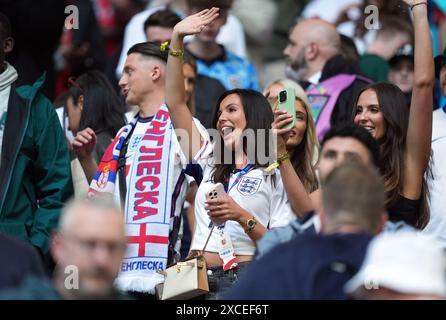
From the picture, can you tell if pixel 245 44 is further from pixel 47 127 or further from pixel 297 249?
pixel 297 249

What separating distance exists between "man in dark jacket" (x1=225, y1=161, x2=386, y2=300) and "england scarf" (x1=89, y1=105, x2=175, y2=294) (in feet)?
7.01

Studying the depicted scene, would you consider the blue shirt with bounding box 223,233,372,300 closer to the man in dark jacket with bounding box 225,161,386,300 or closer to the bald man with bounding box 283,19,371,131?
the man in dark jacket with bounding box 225,161,386,300

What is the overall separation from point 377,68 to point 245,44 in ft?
6.02

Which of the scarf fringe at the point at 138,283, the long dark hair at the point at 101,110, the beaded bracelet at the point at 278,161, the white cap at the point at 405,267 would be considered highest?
the long dark hair at the point at 101,110

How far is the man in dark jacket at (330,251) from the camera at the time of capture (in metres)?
5.36

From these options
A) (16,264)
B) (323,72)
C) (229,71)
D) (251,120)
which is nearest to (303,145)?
(251,120)

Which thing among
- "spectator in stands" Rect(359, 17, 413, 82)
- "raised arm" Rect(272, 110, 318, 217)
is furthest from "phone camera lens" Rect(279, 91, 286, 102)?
"spectator in stands" Rect(359, 17, 413, 82)

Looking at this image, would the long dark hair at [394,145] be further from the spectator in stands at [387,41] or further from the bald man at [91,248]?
the spectator in stands at [387,41]

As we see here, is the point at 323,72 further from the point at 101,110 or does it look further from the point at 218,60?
the point at 101,110

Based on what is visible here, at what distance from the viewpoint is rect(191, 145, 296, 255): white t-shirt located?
Result: 7625mm

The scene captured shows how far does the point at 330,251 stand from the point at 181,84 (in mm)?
2660

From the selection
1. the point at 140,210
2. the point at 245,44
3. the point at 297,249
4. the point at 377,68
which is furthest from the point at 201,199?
the point at 245,44

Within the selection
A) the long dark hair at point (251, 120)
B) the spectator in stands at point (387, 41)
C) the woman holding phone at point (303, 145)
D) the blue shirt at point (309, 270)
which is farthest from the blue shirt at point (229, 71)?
the blue shirt at point (309, 270)

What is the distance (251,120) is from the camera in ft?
26.1
